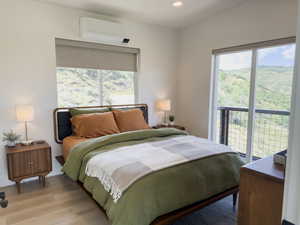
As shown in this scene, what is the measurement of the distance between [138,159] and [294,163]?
1523mm

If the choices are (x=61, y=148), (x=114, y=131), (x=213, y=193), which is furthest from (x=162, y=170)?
(x=61, y=148)

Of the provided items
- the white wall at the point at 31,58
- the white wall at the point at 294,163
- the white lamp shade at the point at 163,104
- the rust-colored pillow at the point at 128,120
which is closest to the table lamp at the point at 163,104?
the white lamp shade at the point at 163,104

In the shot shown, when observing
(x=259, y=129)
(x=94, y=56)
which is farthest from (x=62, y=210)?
(x=259, y=129)

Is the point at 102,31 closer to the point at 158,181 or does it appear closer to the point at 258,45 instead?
the point at 258,45

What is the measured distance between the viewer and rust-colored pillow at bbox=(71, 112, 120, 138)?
294 centimetres

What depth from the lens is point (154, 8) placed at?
3266 millimetres

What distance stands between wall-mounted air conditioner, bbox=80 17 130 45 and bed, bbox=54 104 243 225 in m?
1.70

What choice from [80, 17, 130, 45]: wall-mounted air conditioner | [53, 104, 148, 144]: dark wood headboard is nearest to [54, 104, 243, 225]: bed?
[53, 104, 148, 144]: dark wood headboard

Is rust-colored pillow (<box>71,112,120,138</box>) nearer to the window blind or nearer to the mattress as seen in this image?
the mattress

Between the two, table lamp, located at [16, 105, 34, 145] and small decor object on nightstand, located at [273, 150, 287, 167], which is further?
table lamp, located at [16, 105, 34, 145]

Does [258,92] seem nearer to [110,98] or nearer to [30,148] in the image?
[110,98]

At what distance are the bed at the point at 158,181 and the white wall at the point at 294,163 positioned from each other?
47.0 inches

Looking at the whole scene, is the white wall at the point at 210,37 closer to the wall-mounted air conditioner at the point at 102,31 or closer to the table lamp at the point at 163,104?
the table lamp at the point at 163,104

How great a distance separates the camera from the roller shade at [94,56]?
3.22m
